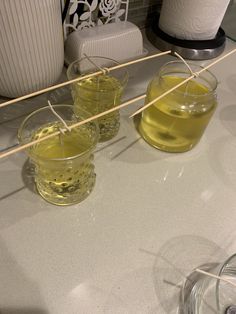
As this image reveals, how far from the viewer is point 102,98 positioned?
0.52m

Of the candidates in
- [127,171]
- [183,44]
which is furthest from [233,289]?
[183,44]

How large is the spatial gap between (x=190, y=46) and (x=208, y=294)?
0.58 m

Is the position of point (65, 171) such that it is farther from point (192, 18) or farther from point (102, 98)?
point (192, 18)

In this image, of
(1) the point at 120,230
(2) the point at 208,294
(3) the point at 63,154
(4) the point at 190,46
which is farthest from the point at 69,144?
(4) the point at 190,46

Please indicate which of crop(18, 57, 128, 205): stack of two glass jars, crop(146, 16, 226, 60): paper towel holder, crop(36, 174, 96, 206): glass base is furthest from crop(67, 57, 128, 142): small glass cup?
crop(146, 16, 226, 60): paper towel holder

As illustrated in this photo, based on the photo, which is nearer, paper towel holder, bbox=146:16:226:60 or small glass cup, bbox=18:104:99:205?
small glass cup, bbox=18:104:99:205

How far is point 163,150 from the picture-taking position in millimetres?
560

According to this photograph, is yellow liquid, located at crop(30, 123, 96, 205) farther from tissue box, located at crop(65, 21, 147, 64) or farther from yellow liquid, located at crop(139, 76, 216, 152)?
tissue box, located at crop(65, 21, 147, 64)

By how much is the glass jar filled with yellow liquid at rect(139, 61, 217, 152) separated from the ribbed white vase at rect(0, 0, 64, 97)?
190mm

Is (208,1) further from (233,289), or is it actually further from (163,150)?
(233,289)

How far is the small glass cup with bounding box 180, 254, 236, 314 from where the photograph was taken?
14.4 inches

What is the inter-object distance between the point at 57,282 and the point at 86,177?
6.2 inches

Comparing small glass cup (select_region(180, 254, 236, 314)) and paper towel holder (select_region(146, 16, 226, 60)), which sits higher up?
small glass cup (select_region(180, 254, 236, 314))

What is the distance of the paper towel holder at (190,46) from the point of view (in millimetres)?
755
